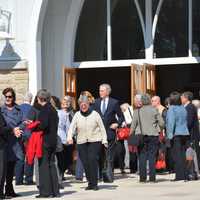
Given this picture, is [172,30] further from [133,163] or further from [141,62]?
[133,163]

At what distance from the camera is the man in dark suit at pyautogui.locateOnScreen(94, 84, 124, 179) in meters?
14.5

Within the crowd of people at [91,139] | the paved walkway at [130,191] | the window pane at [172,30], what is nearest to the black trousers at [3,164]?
the crowd of people at [91,139]

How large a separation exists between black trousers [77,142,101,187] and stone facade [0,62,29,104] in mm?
5078

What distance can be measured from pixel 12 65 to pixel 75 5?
2.17 metres

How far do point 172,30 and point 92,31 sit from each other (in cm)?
195

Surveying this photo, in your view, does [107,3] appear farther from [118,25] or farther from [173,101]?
[173,101]

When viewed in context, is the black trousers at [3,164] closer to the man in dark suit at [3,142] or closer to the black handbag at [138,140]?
the man in dark suit at [3,142]

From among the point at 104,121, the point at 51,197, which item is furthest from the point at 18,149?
the point at 104,121

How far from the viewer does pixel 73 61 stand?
62.9 ft

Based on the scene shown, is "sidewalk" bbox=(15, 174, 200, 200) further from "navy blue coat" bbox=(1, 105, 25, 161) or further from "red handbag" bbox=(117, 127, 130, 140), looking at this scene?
"red handbag" bbox=(117, 127, 130, 140)

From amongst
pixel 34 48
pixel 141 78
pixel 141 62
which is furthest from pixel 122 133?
pixel 141 62

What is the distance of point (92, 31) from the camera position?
1941 centimetres

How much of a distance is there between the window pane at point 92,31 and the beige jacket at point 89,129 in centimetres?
626

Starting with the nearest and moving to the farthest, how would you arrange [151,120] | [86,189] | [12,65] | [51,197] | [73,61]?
[51,197] < [86,189] < [151,120] < [12,65] < [73,61]
